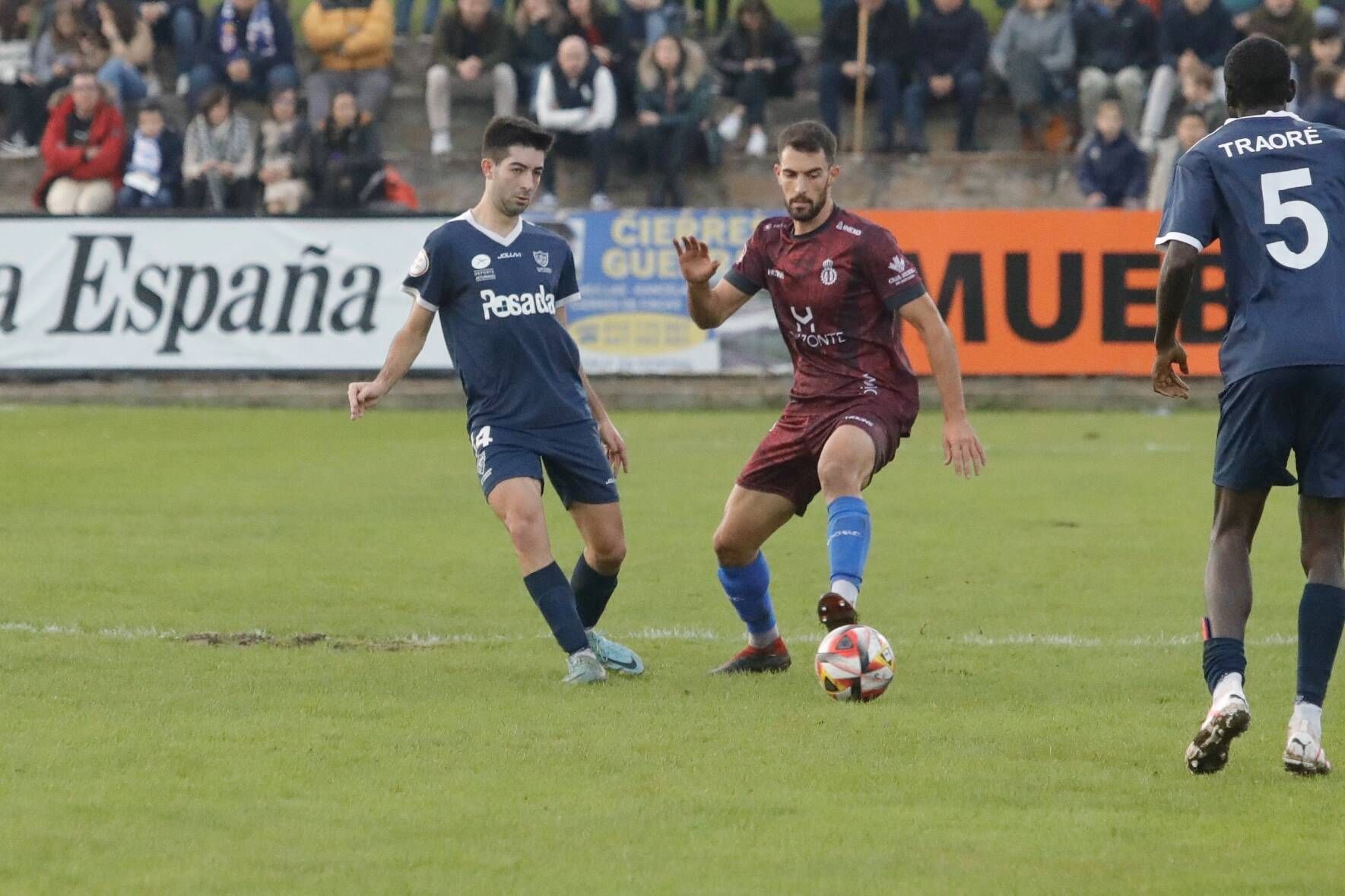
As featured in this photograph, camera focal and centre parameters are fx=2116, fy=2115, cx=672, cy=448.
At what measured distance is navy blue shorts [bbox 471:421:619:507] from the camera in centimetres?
770

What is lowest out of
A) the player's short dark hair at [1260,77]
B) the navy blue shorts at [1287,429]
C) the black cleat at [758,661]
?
the black cleat at [758,661]

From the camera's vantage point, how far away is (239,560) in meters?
10.7

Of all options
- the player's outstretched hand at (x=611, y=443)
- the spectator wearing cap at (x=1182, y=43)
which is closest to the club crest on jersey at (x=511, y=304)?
the player's outstretched hand at (x=611, y=443)

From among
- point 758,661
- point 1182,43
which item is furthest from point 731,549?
point 1182,43

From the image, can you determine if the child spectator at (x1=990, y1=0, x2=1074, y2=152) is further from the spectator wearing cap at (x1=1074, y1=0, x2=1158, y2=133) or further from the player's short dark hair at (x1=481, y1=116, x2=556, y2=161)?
the player's short dark hair at (x1=481, y1=116, x2=556, y2=161)

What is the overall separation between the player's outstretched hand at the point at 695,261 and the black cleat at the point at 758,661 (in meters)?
1.43

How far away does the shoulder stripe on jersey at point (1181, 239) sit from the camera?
604 centimetres

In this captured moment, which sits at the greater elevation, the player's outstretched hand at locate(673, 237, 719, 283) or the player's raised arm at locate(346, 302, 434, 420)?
the player's outstretched hand at locate(673, 237, 719, 283)

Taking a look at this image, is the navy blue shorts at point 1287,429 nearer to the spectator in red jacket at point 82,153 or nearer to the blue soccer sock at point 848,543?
the blue soccer sock at point 848,543

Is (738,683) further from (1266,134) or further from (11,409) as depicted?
(11,409)

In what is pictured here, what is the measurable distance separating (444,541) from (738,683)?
13.3ft

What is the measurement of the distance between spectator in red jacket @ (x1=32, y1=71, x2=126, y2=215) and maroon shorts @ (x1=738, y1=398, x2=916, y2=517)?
14.0 metres

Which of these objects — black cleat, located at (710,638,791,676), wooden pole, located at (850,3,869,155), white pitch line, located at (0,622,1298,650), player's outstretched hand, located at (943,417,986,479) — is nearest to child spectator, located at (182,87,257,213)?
wooden pole, located at (850,3,869,155)

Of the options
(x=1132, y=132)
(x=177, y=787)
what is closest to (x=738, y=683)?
(x=177, y=787)
